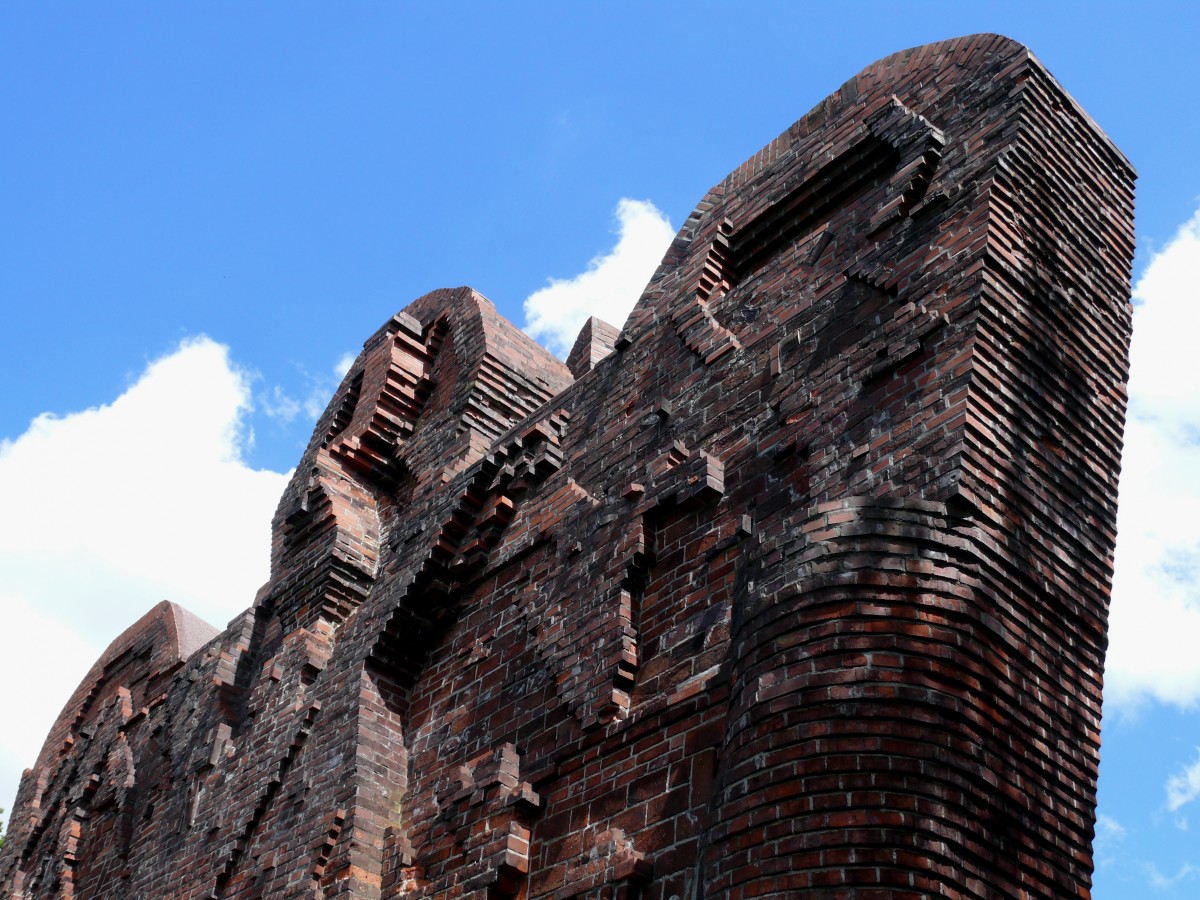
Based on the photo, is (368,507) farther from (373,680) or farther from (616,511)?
(616,511)

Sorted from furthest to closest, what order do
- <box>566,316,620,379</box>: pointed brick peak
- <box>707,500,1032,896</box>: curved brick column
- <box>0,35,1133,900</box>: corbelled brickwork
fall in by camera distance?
1. <box>566,316,620,379</box>: pointed brick peak
2. <box>0,35,1133,900</box>: corbelled brickwork
3. <box>707,500,1032,896</box>: curved brick column

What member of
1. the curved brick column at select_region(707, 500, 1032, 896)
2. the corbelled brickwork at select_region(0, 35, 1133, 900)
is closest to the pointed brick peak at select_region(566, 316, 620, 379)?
the corbelled brickwork at select_region(0, 35, 1133, 900)

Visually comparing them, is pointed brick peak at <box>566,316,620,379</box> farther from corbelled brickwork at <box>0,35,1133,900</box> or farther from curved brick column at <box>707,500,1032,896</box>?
curved brick column at <box>707,500,1032,896</box>

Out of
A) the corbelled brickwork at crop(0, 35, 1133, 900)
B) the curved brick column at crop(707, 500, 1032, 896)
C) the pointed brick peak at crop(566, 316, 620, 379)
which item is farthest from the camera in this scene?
the pointed brick peak at crop(566, 316, 620, 379)

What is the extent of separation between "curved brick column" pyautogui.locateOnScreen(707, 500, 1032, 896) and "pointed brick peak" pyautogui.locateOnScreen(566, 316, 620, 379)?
3.75 meters

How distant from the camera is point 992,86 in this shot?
627cm

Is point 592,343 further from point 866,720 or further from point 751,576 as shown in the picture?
point 866,720

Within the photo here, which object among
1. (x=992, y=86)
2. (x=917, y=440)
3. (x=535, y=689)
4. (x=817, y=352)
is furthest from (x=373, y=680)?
(x=992, y=86)

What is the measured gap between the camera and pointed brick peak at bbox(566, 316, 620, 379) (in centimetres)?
841

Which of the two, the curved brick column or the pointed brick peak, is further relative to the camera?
the pointed brick peak

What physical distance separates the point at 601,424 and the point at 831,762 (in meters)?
3.24

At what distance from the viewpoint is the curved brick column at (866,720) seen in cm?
403

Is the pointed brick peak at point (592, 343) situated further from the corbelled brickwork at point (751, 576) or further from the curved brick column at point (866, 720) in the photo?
the curved brick column at point (866, 720)

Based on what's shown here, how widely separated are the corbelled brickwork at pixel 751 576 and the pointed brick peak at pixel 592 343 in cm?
4
